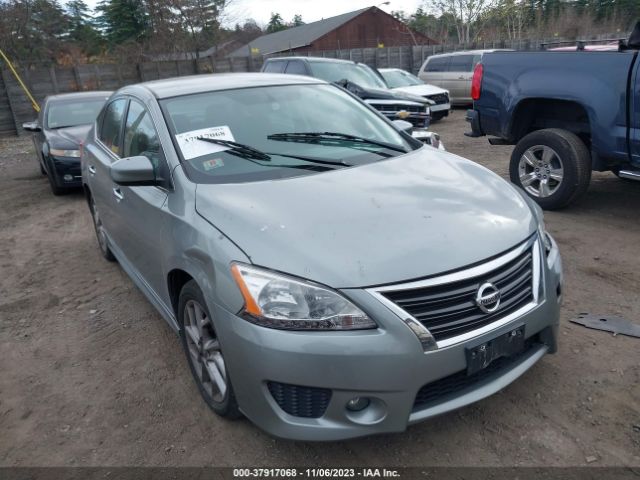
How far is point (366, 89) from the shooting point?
1134 centimetres

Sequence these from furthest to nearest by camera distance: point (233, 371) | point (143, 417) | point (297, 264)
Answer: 1. point (143, 417)
2. point (233, 371)
3. point (297, 264)

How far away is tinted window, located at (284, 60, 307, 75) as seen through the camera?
11.3m

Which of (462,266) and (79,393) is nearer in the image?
(462,266)

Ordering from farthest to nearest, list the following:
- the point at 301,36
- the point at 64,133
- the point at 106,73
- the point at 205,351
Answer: the point at 301,36, the point at 106,73, the point at 64,133, the point at 205,351

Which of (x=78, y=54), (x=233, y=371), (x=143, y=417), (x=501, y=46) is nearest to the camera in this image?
(x=233, y=371)

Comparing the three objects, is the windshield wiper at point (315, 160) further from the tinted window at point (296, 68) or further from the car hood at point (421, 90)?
the car hood at point (421, 90)

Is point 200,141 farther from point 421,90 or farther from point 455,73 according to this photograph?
point 455,73

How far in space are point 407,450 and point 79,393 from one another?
1991 millimetres

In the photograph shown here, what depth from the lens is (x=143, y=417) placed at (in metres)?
2.83

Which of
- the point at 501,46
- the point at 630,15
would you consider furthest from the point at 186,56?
the point at 630,15

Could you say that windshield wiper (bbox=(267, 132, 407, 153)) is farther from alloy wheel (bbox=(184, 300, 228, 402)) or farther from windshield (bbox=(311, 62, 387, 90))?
windshield (bbox=(311, 62, 387, 90))

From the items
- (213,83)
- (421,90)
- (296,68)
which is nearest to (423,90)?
(421,90)

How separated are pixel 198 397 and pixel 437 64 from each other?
53.1 feet

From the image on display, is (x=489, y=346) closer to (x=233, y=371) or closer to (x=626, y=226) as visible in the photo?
(x=233, y=371)
